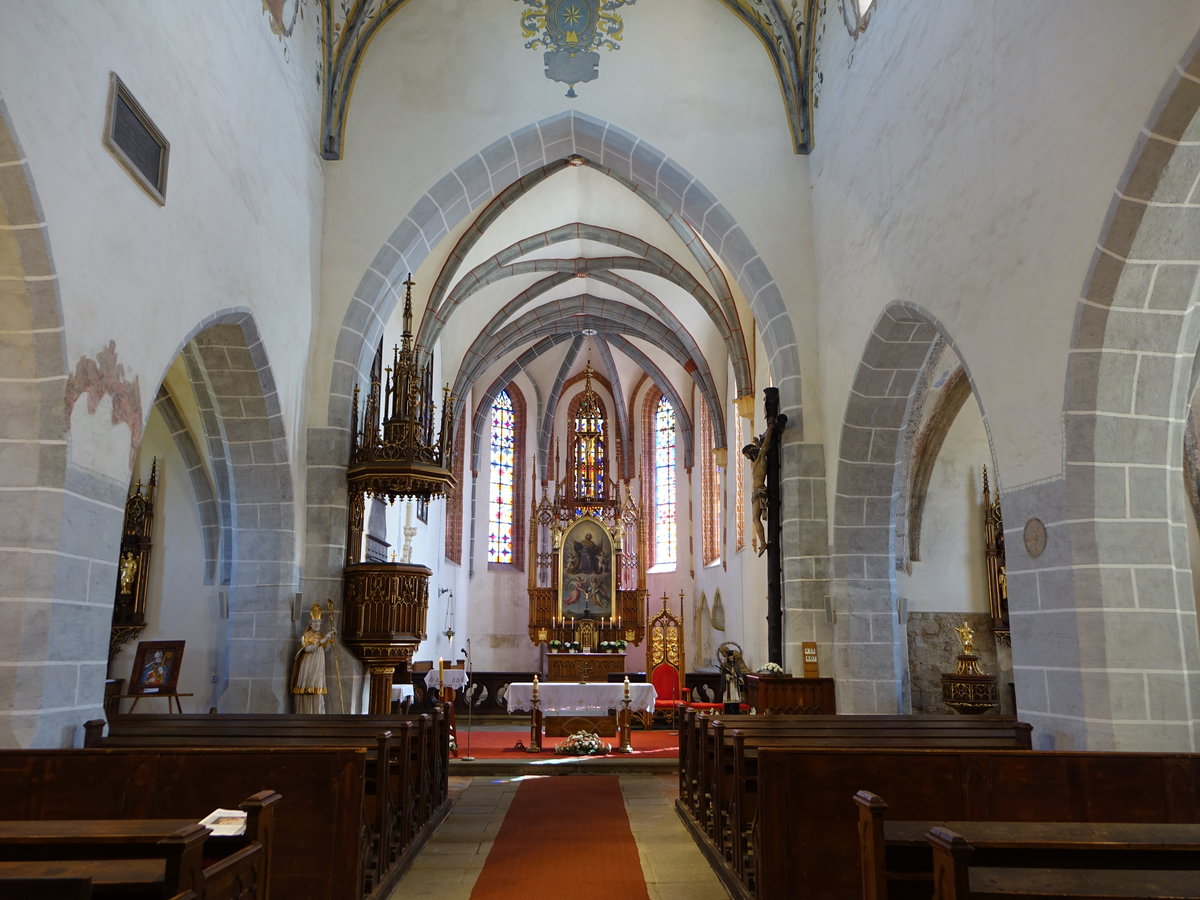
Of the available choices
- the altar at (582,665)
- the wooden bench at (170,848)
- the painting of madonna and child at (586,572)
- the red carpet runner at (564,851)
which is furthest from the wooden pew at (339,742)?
the painting of madonna and child at (586,572)

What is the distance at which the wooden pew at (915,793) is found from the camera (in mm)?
4254

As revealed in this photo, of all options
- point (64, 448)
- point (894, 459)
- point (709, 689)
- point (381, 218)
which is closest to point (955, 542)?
point (894, 459)

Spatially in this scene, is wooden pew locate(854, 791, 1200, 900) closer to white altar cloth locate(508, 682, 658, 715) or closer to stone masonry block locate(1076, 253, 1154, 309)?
stone masonry block locate(1076, 253, 1154, 309)

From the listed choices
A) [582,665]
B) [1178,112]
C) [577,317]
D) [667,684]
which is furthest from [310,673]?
[577,317]

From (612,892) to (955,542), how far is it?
8.53 metres

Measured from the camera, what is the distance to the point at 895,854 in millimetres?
3273

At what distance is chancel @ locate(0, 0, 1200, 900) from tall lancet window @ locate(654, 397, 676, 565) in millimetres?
3976

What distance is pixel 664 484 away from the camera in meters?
Result: 22.6

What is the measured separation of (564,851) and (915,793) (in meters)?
2.66

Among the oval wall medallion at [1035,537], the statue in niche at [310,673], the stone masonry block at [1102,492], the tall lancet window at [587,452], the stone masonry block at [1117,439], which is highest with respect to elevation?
the tall lancet window at [587,452]

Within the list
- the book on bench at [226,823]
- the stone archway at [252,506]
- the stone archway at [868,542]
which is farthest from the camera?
the stone archway at [868,542]

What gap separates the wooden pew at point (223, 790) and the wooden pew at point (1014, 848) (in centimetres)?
226

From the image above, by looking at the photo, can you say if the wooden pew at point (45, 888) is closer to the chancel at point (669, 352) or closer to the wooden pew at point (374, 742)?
the chancel at point (669, 352)

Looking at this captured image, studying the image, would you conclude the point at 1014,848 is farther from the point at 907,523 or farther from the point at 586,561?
the point at 586,561
